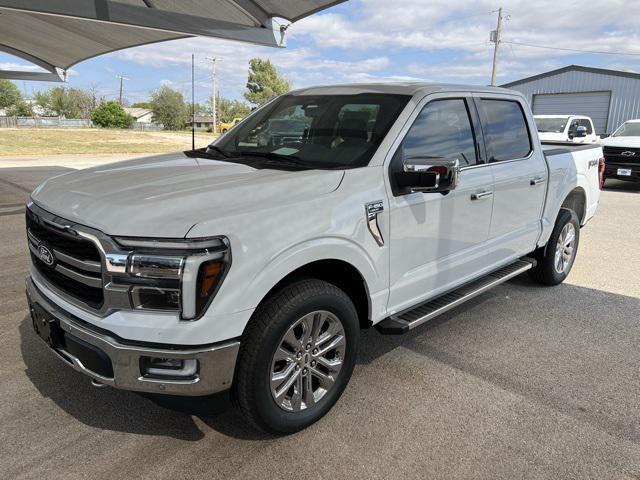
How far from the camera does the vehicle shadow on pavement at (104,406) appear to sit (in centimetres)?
281

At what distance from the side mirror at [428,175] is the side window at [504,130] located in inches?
47.8

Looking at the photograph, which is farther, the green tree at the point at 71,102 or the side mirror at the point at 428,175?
the green tree at the point at 71,102

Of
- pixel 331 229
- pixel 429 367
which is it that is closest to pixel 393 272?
pixel 331 229

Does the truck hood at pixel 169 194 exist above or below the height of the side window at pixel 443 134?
below

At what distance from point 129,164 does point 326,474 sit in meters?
2.41

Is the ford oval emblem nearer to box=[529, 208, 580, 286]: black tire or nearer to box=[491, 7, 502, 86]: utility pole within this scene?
box=[529, 208, 580, 286]: black tire

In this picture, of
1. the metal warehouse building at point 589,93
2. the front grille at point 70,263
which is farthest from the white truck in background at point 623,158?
the metal warehouse building at point 589,93

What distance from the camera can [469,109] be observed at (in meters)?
3.86

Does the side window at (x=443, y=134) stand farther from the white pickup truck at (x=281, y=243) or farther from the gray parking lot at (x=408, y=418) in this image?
the gray parking lot at (x=408, y=418)

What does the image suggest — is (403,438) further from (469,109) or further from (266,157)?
(469,109)

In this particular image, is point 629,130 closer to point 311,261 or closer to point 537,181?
point 537,181

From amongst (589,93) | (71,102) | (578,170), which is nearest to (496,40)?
(589,93)

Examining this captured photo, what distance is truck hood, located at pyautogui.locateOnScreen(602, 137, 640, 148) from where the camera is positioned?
12922 millimetres

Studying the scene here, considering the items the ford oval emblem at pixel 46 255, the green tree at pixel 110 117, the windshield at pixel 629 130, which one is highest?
the green tree at pixel 110 117
